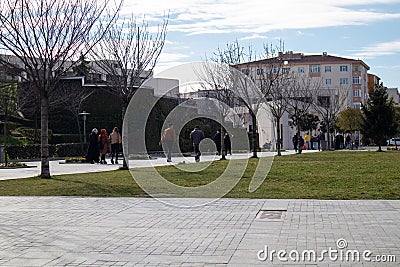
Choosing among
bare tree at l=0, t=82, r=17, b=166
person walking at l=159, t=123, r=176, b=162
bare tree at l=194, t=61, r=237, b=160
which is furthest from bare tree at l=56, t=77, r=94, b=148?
person walking at l=159, t=123, r=176, b=162

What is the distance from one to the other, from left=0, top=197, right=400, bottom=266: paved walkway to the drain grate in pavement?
0.02 m

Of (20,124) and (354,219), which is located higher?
(20,124)

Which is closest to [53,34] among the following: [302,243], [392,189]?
[392,189]

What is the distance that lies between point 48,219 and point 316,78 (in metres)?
91.1

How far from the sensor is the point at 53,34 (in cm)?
1898

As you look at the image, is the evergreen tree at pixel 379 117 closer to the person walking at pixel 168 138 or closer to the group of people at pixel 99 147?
the person walking at pixel 168 138

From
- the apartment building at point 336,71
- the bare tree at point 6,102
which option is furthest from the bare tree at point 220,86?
the apartment building at point 336,71

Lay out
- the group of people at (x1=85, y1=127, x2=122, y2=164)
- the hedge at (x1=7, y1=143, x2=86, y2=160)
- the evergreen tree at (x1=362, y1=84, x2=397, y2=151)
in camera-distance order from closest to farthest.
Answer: the group of people at (x1=85, y1=127, x2=122, y2=164) → the hedge at (x1=7, y1=143, x2=86, y2=160) → the evergreen tree at (x1=362, y1=84, x2=397, y2=151)

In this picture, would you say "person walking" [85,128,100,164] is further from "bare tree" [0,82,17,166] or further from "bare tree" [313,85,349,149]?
"bare tree" [313,85,349,149]

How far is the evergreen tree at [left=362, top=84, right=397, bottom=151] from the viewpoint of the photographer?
47.6 m

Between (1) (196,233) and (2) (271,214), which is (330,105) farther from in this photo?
(1) (196,233)

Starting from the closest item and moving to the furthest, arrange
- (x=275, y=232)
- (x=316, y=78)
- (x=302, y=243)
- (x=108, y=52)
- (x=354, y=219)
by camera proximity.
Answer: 1. (x=302, y=243)
2. (x=275, y=232)
3. (x=354, y=219)
4. (x=108, y=52)
5. (x=316, y=78)

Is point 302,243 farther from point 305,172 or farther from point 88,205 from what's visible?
point 305,172

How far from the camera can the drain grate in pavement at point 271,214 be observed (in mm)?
11072
